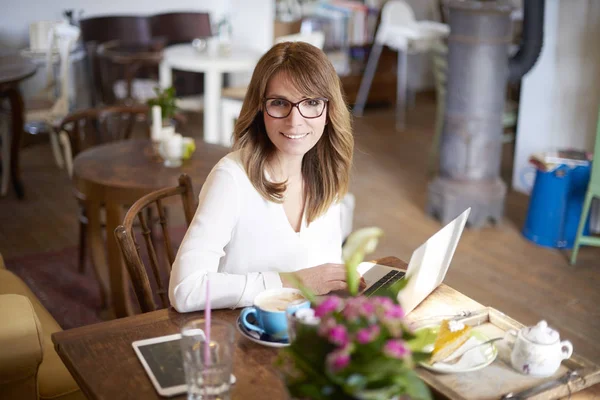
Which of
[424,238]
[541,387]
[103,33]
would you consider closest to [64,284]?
[424,238]

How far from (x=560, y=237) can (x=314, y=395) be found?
10.5ft

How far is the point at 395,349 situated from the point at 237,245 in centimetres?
92

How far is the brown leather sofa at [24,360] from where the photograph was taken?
176 cm

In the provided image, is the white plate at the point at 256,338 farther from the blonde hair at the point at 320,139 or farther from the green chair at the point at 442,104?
the green chair at the point at 442,104

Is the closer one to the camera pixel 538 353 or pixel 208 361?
pixel 208 361

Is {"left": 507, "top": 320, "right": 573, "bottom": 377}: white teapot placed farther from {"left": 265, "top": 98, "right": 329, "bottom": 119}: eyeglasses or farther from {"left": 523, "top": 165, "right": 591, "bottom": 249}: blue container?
{"left": 523, "top": 165, "right": 591, "bottom": 249}: blue container

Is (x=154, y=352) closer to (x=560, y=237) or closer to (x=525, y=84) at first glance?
(x=560, y=237)

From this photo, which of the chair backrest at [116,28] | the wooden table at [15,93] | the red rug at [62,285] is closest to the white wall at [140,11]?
the chair backrest at [116,28]

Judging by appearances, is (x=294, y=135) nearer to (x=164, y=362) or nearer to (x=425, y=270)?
(x=425, y=270)

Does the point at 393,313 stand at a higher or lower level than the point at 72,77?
higher

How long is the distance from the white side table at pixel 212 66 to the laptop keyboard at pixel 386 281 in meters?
3.20

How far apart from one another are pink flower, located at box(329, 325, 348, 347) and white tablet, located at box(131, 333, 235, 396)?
1.44 ft

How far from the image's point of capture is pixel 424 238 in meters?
3.98

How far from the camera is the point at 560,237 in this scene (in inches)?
153
